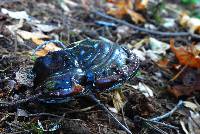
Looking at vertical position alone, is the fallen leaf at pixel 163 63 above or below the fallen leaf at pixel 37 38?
below

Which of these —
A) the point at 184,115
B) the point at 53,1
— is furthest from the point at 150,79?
the point at 53,1

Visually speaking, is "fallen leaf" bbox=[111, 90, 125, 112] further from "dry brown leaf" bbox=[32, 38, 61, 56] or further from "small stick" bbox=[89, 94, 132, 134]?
"dry brown leaf" bbox=[32, 38, 61, 56]

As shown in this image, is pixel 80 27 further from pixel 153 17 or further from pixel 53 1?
pixel 153 17

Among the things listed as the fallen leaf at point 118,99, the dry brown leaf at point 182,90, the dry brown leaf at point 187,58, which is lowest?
the dry brown leaf at point 182,90

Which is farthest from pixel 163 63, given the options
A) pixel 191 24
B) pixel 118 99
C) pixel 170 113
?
pixel 191 24

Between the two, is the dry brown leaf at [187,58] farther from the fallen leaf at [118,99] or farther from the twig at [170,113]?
the fallen leaf at [118,99]

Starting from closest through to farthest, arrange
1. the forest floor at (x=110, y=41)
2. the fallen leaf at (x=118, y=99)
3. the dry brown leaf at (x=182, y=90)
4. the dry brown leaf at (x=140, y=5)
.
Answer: the forest floor at (x=110, y=41)
the fallen leaf at (x=118, y=99)
the dry brown leaf at (x=182, y=90)
the dry brown leaf at (x=140, y=5)

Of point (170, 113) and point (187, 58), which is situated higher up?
point (187, 58)

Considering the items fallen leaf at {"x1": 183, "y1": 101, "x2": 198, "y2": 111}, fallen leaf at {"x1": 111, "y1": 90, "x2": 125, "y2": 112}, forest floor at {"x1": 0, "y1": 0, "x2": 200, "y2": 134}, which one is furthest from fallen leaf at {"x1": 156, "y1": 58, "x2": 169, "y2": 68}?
fallen leaf at {"x1": 111, "y1": 90, "x2": 125, "y2": 112}

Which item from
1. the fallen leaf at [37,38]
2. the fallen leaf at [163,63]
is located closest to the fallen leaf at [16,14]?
the fallen leaf at [37,38]

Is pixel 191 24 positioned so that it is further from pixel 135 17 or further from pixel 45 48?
pixel 45 48

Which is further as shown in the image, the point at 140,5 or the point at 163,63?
the point at 140,5
